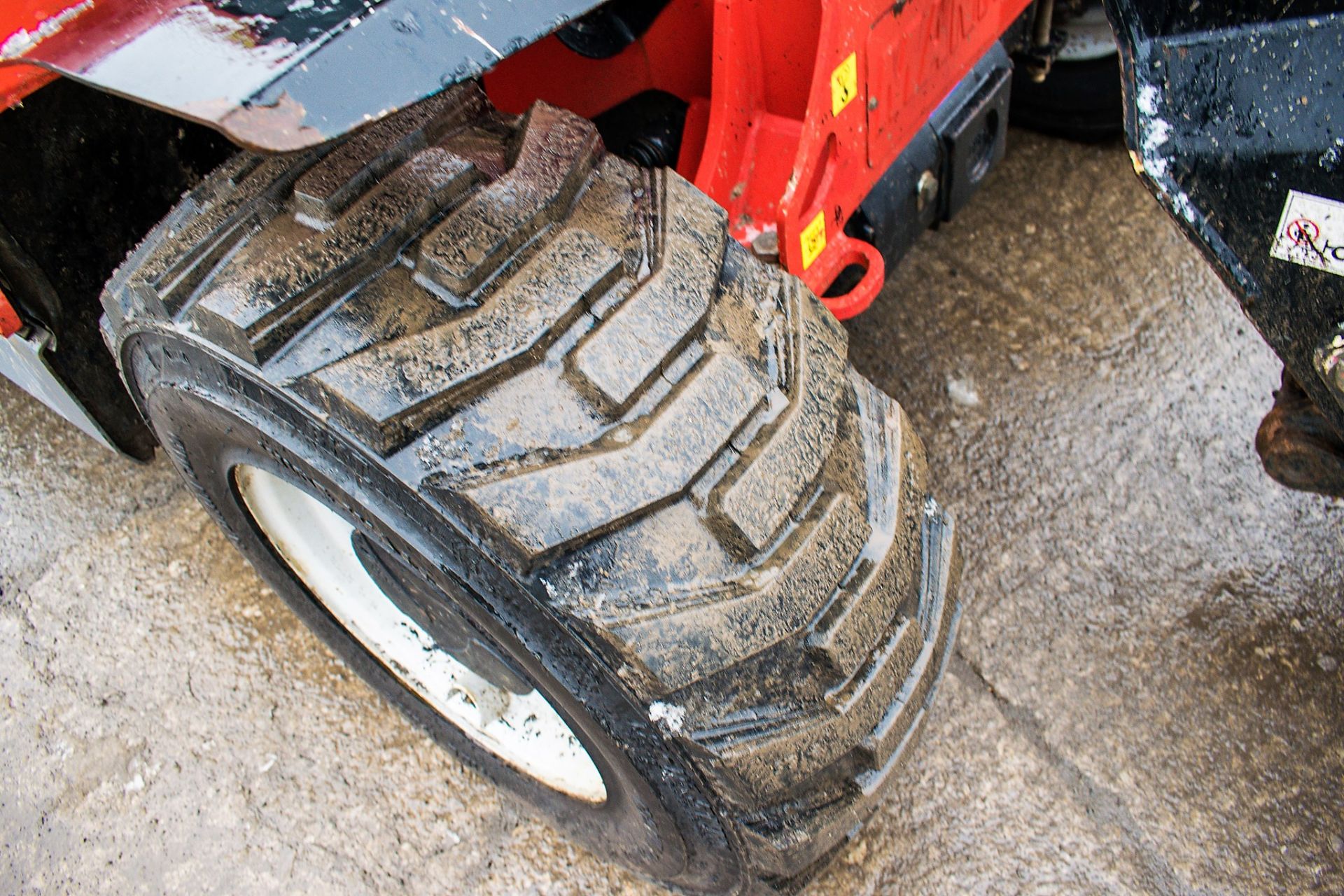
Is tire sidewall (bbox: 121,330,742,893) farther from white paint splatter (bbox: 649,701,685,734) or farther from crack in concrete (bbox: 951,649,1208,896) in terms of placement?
crack in concrete (bbox: 951,649,1208,896)

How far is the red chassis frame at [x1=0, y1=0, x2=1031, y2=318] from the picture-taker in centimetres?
137

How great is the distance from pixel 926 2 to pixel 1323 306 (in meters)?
0.73

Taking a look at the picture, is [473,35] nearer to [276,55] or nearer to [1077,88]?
[276,55]

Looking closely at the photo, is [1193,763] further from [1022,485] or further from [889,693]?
[889,693]

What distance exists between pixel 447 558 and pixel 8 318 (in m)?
0.90

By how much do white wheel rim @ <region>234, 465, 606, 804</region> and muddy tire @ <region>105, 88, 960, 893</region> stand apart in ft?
1.23

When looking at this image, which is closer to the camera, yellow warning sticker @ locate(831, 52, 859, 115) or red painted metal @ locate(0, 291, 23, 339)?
yellow warning sticker @ locate(831, 52, 859, 115)

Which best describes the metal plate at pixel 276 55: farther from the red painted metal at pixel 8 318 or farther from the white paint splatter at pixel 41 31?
the red painted metal at pixel 8 318

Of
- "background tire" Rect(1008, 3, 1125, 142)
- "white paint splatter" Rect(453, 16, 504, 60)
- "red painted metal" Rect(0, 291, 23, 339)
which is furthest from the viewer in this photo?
"background tire" Rect(1008, 3, 1125, 142)

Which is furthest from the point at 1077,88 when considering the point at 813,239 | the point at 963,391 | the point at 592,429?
the point at 592,429

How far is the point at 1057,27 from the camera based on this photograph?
254 cm

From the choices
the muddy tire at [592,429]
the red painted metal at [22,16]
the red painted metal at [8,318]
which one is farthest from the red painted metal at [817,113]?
the red painted metal at [8,318]

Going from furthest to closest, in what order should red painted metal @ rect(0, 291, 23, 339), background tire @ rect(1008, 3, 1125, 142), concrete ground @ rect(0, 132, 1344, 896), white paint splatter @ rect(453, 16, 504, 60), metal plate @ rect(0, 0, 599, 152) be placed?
background tire @ rect(1008, 3, 1125, 142) → concrete ground @ rect(0, 132, 1344, 896) → red painted metal @ rect(0, 291, 23, 339) → white paint splatter @ rect(453, 16, 504, 60) → metal plate @ rect(0, 0, 599, 152)

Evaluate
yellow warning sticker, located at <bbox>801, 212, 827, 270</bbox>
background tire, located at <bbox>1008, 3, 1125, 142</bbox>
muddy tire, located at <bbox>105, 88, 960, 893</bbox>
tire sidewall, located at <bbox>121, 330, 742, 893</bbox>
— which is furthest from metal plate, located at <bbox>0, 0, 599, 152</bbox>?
background tire, located at <bbox>1008, 3, 1125, 142</bbox>
